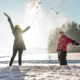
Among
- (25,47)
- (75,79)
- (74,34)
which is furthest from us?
(74,34)

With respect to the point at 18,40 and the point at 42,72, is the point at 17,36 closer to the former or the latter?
the point at 18,40

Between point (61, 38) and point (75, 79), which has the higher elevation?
point (61, 38)

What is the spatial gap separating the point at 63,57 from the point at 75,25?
4826 centimetres

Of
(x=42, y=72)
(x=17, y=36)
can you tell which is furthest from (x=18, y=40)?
(x=42, y=72)

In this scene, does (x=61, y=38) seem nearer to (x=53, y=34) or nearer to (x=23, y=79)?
(x=23, y=79)

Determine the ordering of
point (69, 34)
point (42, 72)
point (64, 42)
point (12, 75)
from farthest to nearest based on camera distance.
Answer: point (69, 34), point (64, 42), point (42, 72), point (12, 75)

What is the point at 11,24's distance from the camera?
5.54 meters

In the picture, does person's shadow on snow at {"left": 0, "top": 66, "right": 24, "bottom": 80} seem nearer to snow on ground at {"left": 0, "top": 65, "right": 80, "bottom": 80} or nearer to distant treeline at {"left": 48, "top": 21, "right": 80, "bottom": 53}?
snow on ground at {"left": 0, "top": 65, "right": 80, "bottom": 80}

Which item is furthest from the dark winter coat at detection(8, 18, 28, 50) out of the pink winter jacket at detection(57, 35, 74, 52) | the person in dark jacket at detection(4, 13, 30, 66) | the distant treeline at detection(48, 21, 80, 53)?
the distant treeline at detection(48, 21, 80, 53)

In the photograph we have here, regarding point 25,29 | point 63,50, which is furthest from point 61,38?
point 25,29

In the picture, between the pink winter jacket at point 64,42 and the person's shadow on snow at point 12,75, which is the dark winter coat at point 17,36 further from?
the person's shadow on snow at point 12,75

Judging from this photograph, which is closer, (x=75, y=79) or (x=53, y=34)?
(x=75, y=79)

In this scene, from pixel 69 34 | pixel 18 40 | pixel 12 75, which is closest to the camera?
pixel 12 75

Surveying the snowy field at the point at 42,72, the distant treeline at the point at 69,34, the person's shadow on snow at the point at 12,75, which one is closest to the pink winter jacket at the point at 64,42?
the snowy field at the point at 42,72
